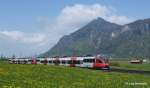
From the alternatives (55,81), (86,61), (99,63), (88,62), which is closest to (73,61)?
(86,61)

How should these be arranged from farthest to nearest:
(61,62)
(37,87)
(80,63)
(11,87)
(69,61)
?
(61,62), (69,61), (80,63), (37,87), (11,87)

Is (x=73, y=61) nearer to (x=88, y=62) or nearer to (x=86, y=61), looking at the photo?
(x=86, y=61)

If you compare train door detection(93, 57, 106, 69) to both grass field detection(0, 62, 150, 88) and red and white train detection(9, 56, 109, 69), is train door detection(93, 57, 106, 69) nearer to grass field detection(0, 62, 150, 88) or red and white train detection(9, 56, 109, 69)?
red and white train detection(9, 56, 109, 69)

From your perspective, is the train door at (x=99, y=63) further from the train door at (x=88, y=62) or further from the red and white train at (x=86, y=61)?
the train door at (x=88, y=62)

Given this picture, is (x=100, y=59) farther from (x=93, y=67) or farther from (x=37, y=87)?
(x=37, y=87)

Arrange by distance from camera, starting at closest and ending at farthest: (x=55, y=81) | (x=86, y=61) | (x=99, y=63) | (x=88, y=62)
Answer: (x=55, y=81), (x=99, y=63), (x=88, y=62), (x=86, y=61)

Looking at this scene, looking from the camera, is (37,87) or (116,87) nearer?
(37,87)

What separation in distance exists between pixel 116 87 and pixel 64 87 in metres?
5.74

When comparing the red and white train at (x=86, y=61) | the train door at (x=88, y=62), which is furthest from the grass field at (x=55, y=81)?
the train door at (x=88, y=62)

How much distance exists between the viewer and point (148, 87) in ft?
114

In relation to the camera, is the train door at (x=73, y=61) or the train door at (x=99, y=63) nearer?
the train door at (x=99, y=63)

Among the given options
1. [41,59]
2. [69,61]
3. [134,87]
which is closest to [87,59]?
[69,61]

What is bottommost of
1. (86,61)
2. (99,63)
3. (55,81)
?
(55,81)

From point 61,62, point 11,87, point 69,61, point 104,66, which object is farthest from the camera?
point 61,62
